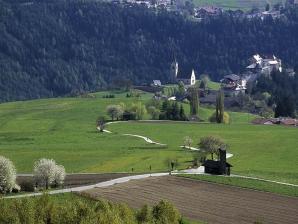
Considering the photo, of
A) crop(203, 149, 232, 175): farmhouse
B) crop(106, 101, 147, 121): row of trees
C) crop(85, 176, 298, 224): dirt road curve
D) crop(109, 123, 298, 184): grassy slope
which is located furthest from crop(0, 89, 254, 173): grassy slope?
crop(85, 176, 298, 224): dirt road curve

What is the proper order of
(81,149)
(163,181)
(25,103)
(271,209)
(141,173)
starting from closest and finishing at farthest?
1. (271,209)
2. (163,181)
3. (141,173)
4. (81,149)
5. (25,103)

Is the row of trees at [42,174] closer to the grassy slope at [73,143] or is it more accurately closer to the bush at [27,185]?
the bush at [27,185]

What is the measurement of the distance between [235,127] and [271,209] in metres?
72.8

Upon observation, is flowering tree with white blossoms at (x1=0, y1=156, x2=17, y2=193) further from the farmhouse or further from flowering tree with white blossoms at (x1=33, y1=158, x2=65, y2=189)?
the farmhouse

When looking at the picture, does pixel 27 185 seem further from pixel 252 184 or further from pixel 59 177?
pixel 252 184

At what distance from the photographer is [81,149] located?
350ft

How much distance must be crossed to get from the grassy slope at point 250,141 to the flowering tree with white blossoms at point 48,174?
2067 cm

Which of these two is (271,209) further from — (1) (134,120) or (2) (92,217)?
(1) (134,120)

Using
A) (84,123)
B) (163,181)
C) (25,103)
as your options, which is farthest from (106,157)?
(25,103)

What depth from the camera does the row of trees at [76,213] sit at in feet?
164

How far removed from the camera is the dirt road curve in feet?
198

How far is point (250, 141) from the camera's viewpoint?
4587 inches

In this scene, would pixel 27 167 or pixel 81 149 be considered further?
pixel 81 149

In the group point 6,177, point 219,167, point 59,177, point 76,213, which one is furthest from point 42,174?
point 76,213
